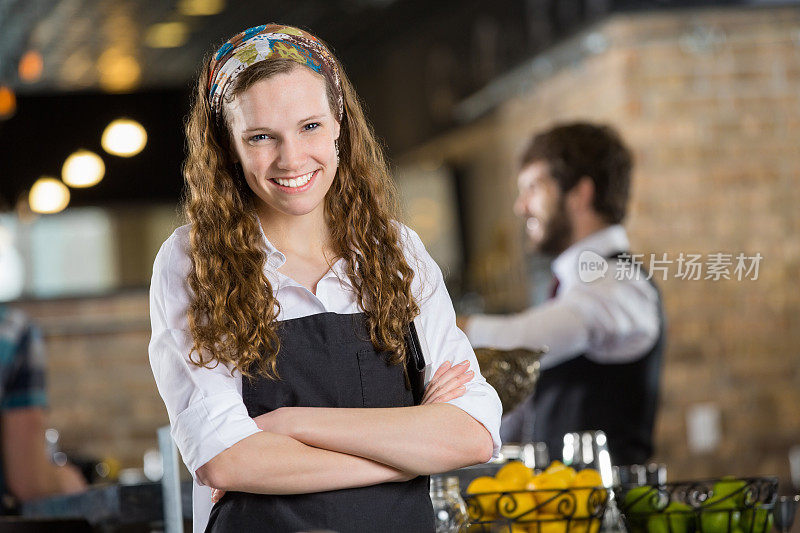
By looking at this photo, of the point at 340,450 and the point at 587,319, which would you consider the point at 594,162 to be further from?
the point at 340,450

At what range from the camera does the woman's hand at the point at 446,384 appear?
134 centimetres

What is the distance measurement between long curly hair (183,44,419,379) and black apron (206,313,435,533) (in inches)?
0.7

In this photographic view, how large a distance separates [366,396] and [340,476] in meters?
0.10

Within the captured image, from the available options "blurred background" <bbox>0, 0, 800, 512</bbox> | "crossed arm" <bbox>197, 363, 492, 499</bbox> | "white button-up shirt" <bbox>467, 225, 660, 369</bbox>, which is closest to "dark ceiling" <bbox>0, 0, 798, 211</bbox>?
"blurred background" <bbox>0, 0, 800, 512</bbox>

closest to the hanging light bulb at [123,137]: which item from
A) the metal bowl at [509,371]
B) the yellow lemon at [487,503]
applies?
the metal bowl at [509,371]

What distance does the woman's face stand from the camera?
50.8 inches

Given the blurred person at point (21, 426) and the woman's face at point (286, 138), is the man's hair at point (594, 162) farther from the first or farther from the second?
the woman's face at point (286, 138)

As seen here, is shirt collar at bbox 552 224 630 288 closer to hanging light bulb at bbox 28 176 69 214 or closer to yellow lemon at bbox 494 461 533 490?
yellow lemon at bbox 494 461 533 490

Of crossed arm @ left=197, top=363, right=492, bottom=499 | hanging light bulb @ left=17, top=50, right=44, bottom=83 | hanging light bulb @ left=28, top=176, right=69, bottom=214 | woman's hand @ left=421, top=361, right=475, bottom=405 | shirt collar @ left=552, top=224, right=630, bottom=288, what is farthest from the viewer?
hanging light bulb @ left=28, top=176, right=69, bottom=214

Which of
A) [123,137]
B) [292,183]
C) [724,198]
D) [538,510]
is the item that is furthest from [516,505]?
[123,137]

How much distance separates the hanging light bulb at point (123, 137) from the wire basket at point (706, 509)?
569 cm

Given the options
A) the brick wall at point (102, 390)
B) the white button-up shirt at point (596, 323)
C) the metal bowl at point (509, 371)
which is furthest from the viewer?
the brick wall at point (102, 390)

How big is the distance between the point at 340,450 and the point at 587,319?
149cm

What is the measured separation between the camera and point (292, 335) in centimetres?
130
